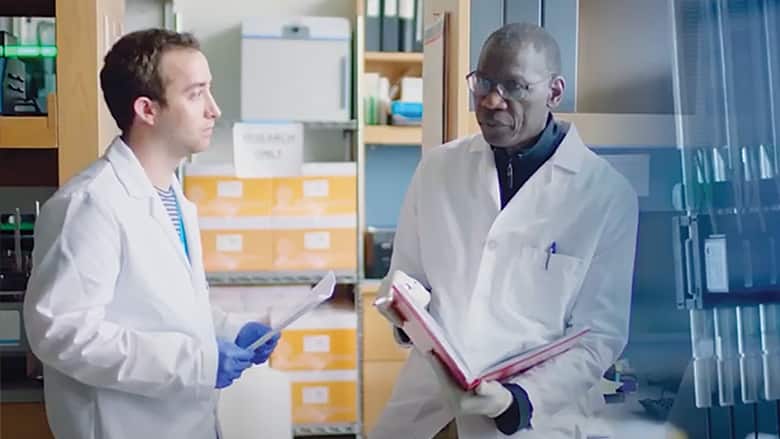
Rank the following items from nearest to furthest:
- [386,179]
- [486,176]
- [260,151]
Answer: [486,176]
[260,151]
[386,179]

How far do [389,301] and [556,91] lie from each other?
31 centimetres

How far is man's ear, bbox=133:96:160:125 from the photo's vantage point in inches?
48.0

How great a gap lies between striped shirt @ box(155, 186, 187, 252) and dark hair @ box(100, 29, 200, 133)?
0.41 feet

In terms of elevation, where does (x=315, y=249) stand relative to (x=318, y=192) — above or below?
below

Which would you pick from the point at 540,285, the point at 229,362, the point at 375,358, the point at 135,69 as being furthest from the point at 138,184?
the point at 375,358

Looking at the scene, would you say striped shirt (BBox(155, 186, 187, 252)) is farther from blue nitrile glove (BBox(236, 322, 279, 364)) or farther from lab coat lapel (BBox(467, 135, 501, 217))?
lab coat lapel (BBox(467, 135, 501, 217))

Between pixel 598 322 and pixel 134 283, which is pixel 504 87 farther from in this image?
pixel 134 283

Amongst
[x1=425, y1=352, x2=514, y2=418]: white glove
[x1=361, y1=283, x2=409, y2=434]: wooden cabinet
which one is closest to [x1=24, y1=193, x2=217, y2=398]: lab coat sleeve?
[x1=425, y1=352, x2=514, y2=418]: white glove

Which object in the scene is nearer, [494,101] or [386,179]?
[494,101]

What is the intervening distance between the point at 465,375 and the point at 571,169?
266mm

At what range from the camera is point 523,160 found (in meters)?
0.93

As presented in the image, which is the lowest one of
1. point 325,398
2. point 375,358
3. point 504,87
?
point 325,398

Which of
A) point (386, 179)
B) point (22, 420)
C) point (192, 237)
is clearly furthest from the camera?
point (386, 179)

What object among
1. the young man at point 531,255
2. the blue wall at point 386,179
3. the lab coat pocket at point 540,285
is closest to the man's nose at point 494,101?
the young man at point 531,255
